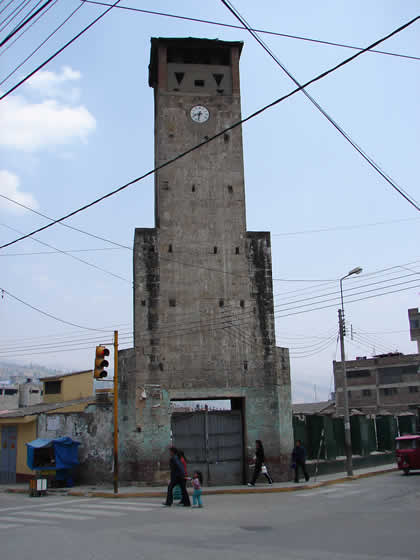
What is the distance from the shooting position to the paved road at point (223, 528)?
31.4 feet

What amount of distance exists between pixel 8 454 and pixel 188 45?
22.3 m

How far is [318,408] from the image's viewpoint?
75062 mm

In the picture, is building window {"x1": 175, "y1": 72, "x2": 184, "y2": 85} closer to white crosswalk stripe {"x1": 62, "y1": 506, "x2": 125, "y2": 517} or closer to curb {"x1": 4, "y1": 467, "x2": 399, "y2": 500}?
curb {"x1": 4, "y1": 467, "x2": 399, "y2": 500}

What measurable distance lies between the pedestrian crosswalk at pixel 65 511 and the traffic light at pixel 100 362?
13.1 ft

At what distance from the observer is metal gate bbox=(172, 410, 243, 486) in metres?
22.6

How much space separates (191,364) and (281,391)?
3.88 meters

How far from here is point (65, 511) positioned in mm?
15773

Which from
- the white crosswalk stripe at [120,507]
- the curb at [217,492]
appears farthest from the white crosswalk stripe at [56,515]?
the curb at [217,492]

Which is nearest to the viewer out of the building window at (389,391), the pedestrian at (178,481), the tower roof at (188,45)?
the pedestrian at (178,481)

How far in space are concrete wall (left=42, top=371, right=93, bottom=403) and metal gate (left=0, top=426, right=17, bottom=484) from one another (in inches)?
412

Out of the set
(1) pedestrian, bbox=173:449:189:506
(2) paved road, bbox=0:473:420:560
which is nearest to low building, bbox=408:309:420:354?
(2) paved road, bbox=0:473:420:560

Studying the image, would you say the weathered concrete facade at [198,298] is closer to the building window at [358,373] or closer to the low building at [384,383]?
the low building at [384,383]

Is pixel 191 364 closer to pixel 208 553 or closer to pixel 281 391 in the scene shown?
pixel 281 391

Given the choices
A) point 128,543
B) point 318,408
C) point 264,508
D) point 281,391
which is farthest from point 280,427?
point 318,408
